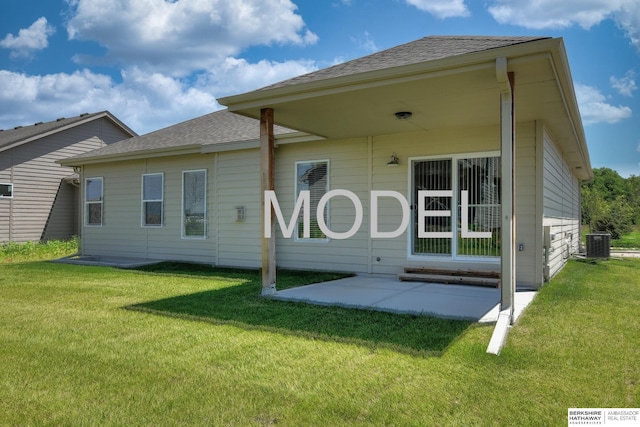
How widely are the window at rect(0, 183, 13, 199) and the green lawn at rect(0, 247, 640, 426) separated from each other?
10213 millimetres

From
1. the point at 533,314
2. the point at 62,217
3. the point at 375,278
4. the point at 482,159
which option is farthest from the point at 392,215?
the point at 62,217

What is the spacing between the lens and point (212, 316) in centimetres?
470

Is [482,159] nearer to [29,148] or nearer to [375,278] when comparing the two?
[375,278]

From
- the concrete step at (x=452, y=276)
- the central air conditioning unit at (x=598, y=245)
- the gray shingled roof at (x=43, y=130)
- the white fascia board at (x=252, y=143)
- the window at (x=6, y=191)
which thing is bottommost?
the concrete step at (x=452, y=276)

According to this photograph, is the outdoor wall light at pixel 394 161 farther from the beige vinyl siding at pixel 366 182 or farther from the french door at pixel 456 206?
the french door at pixel 456 206

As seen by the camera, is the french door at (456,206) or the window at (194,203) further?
the window at (194,203)

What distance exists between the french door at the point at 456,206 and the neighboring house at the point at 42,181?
12410 millimetres

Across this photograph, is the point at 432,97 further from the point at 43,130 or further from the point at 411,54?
the point at 43,130

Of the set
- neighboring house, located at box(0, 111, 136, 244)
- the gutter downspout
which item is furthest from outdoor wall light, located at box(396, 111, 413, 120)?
neighboring house, located at box(0, 111, 136, 244)

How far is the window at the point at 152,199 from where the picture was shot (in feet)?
34.7

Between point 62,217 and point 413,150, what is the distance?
42.2 feet

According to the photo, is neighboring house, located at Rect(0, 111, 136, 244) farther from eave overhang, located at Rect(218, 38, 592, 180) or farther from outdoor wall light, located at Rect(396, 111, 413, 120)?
outdoor wall light, located at Rect(396, 111, 413, 120)

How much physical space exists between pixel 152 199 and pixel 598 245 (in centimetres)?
1101

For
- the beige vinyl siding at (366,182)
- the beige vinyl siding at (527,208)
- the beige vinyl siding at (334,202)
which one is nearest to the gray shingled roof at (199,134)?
the beige vinyl siding at (334,202)
